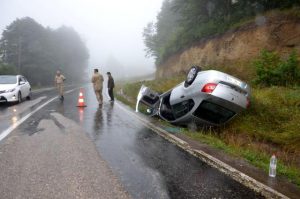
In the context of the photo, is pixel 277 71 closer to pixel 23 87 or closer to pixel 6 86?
pixel 6 86

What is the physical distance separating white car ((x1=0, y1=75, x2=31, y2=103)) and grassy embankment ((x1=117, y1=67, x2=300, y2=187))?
1016 centimetres

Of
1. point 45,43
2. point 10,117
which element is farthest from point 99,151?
point 45,43

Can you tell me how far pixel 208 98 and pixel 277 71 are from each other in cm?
591

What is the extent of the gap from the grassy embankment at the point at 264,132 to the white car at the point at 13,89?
10.2 m

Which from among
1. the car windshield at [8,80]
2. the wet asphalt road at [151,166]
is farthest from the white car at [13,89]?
the wet asphalt road at [151,166]

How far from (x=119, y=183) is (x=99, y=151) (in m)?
1.98

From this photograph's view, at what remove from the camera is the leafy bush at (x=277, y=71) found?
13055 mm

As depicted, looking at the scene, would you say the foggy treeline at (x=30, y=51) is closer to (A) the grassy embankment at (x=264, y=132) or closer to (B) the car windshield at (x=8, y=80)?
(B) the car windshield at (x=8, y=80)

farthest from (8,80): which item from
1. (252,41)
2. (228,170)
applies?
(228,170)

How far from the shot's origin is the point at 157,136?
8.56 m

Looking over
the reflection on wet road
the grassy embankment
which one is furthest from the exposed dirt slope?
the reflection on wet road

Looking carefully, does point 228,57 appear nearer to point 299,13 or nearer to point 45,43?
point 299,13

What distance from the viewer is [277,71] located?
13.3m

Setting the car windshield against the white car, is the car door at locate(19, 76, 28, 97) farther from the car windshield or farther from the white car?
the car windshield
